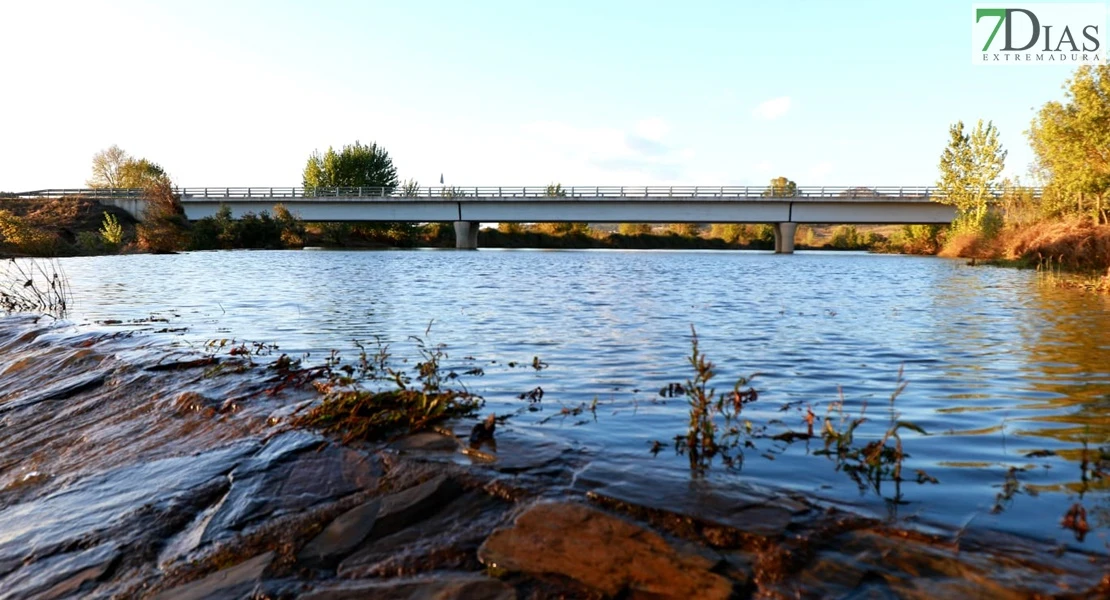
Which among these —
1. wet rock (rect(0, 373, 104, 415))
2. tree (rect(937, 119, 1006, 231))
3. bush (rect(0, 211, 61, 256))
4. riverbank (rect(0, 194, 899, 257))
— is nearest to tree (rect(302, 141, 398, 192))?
riverbank (rect(0, 194, 899, 257))

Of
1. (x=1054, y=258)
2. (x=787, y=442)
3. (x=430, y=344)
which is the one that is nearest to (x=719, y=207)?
(x=1054, y=258)

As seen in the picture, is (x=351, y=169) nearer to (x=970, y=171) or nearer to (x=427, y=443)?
(x=970, y=171)

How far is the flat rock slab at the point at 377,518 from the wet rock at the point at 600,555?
0.62m

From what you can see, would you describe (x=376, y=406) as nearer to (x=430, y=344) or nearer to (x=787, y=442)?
(x=787, y=442)

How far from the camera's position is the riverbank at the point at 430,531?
3.39m

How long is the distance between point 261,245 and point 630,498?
71171 mm

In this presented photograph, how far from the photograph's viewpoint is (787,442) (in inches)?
224

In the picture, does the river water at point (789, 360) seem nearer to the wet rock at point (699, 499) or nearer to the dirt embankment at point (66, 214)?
the wet rock at point (699, 499)

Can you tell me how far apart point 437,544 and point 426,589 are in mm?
484

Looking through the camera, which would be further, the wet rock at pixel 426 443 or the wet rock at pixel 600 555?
the wet rock at pixel 426 443

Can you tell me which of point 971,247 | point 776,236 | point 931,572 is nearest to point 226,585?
point 931,572

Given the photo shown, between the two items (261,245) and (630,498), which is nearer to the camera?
(630,498)

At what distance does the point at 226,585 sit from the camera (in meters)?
3.58

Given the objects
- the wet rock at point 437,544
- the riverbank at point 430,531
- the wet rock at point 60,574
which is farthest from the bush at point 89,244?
the wet rock at point 437,544
